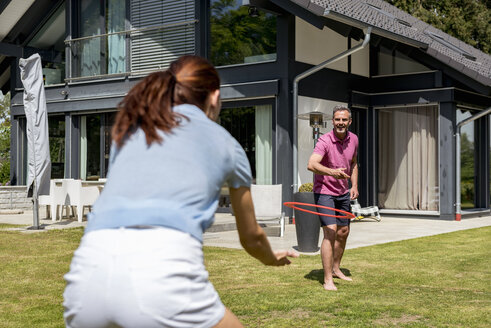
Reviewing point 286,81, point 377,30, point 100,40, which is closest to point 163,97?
point 286,81

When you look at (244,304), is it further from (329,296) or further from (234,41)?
(234,41)

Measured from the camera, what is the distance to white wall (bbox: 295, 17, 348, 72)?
1330cm

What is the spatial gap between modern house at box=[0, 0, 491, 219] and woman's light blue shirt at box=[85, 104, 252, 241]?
32.2 ft

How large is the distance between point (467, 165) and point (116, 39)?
9175mm

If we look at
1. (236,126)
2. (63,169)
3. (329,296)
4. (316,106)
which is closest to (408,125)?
(316,106)

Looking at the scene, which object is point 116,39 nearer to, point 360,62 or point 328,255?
point 360,62

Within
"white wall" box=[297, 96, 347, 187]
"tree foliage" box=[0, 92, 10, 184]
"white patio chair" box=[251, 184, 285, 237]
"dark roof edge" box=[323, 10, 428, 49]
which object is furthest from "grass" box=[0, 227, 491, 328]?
"tree foliage" box=[0, 92, 10, 184]

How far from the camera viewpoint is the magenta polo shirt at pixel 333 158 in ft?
20.6

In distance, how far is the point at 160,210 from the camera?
1785mm

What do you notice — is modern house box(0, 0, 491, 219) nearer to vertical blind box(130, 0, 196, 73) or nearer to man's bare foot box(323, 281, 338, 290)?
vertical blind box(130, 0, 196, 73)

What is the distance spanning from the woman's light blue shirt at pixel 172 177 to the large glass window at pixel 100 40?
48.1 feet

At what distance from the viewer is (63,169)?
17062 millimetres

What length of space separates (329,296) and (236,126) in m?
8.70

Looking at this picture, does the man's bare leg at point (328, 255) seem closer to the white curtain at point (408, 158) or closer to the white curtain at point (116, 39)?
the white curtain at point (408, 158)
